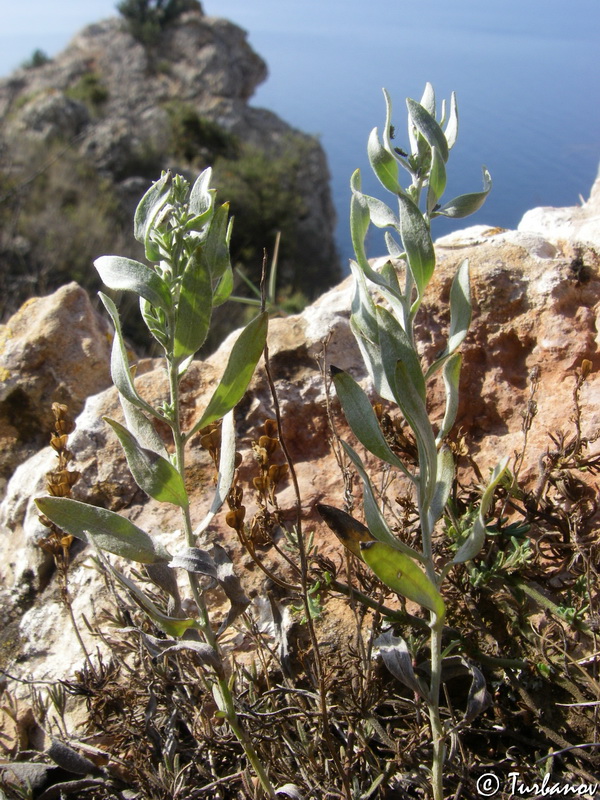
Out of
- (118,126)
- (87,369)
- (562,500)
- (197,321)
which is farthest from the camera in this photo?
A: (118,126)

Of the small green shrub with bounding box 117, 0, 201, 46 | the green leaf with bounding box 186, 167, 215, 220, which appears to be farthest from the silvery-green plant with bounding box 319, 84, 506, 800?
the small green shrub with bounding box 117, 0, 201, 46

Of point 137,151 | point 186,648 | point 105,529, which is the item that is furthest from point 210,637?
point 137,151

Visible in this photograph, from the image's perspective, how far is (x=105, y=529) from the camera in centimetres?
100

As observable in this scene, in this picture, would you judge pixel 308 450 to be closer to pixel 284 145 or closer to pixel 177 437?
pixel 177 437

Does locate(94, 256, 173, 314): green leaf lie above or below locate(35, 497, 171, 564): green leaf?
above

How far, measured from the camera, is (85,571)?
1.56 m

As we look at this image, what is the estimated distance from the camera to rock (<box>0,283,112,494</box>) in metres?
1.98

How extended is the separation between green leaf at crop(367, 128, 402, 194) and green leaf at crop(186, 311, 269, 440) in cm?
31

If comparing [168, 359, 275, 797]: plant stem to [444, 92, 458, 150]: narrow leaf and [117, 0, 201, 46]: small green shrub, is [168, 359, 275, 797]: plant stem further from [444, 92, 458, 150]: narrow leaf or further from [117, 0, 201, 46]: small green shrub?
[117, 0, 201, 46]: small green shrub

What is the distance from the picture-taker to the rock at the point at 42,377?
1.98 metres

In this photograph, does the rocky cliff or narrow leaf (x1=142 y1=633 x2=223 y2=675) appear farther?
the rocky cliff

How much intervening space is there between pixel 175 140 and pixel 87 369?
1551cm

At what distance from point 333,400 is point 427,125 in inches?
29.5

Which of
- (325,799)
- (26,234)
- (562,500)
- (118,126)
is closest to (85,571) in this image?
(325,799)
